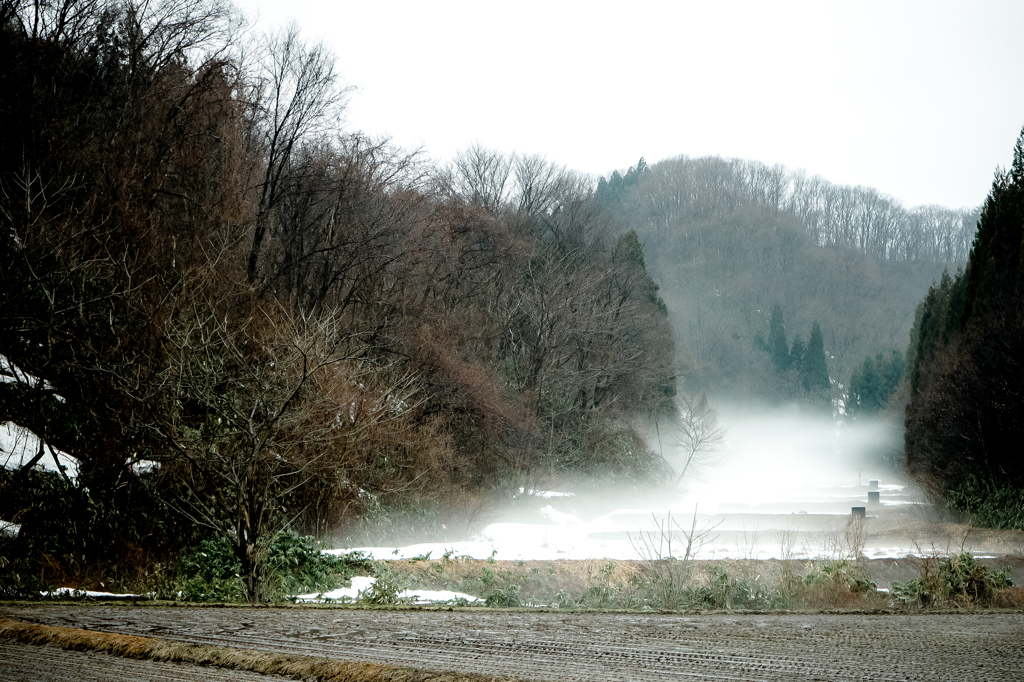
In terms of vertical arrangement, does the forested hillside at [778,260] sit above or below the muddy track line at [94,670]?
above

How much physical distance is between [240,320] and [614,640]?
50.2 feet

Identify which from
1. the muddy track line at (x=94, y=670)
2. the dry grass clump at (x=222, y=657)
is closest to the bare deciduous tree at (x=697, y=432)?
the dry grass clump at (x=222, y=657)

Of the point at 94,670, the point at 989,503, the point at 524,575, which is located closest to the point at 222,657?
the point at 94,670

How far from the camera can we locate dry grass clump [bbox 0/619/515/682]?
185cm

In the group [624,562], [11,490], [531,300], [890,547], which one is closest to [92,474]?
[11,490]

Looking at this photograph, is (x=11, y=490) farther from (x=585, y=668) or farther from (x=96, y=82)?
(x=585, y=668)

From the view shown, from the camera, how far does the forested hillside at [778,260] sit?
280 ft

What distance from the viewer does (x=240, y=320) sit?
16.6 m

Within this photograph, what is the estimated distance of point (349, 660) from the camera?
2.02 m

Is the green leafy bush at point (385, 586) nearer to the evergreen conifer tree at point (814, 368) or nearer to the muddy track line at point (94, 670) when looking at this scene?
the muddy track line at point (94, 670)

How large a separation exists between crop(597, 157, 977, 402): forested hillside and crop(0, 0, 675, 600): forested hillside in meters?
51.5

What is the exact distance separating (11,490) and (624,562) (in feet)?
32.2

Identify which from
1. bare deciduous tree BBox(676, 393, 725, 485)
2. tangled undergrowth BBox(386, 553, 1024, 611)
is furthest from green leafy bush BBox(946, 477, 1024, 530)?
bare deciduous tree BBox(676, 393, 725, 485)

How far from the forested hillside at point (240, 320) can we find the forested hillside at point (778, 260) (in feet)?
169
